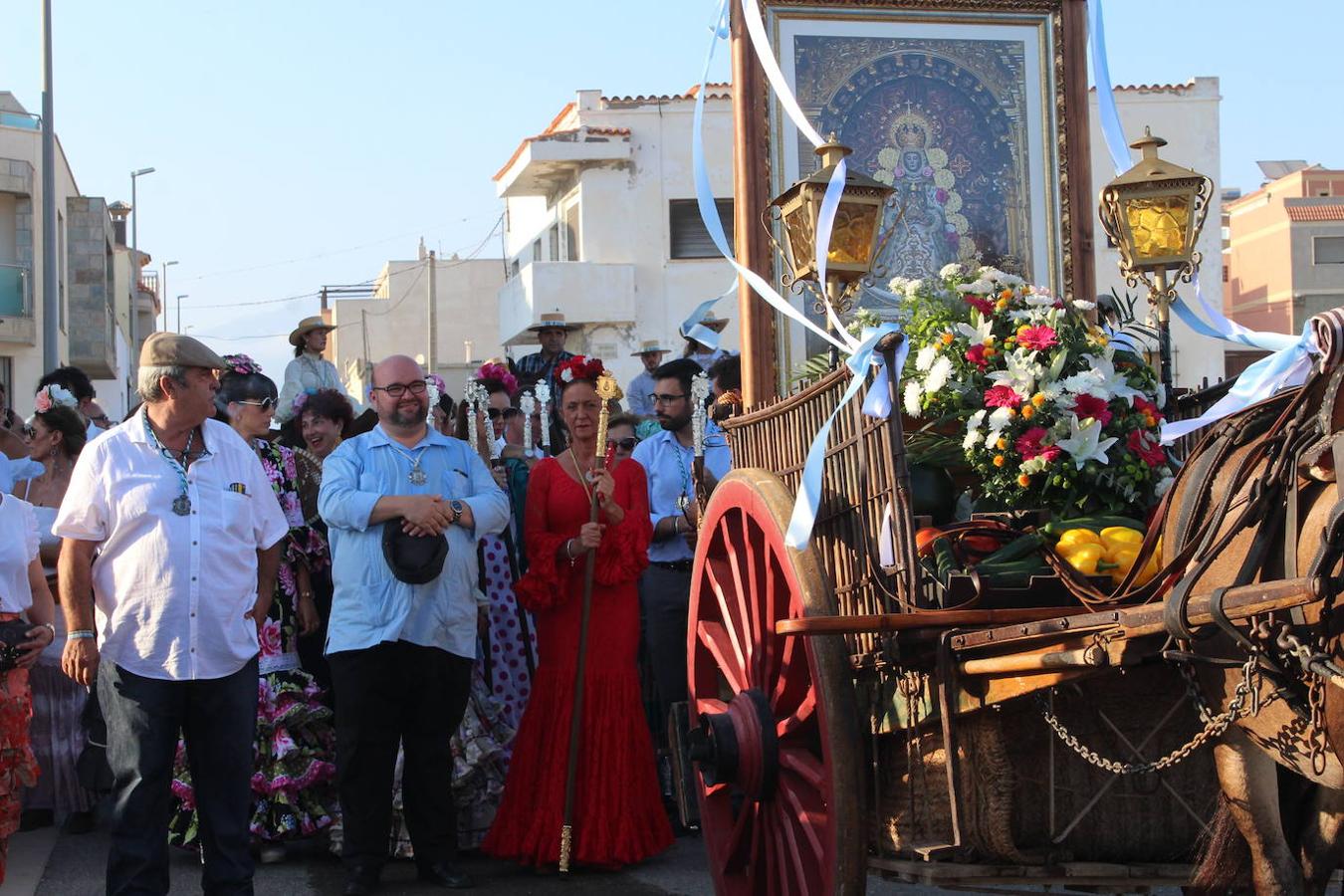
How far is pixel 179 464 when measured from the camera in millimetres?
5465

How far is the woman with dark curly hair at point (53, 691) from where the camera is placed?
7.64 m

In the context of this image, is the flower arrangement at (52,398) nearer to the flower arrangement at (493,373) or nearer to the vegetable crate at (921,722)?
the flower arrangement at (493,373)

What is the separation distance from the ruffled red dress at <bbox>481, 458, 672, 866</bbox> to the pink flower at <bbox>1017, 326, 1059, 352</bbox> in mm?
2650

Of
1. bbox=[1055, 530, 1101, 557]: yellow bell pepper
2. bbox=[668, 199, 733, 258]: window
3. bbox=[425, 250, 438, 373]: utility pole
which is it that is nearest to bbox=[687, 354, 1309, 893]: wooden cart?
bbox=[1055, 530, 1101, 557]: yellow bell pepper

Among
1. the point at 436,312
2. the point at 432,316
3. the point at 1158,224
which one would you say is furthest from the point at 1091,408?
the point at 436,312

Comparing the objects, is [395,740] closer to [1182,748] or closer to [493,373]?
[493,373]

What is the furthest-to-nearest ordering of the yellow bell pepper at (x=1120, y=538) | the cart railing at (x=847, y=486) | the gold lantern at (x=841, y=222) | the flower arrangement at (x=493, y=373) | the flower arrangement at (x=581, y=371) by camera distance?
the flower arrangement at (x=493, y=373) < the flower arrangement at (x=581, y=371) < the gold lantern at (x=841, y=222) < the cart railing at (x=847, y=486) < the yellow bell pepper at (x=1120, y=538)

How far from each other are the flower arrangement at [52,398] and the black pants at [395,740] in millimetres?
2744

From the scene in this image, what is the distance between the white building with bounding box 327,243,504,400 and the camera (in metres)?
46.2

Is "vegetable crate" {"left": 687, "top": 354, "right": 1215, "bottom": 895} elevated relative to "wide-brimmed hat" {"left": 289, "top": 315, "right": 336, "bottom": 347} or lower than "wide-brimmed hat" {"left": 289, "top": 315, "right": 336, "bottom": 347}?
lower

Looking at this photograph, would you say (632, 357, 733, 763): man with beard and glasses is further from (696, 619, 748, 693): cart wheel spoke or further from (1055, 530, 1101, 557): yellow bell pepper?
(1055, 530, 1101, 557): yellow bell pepper

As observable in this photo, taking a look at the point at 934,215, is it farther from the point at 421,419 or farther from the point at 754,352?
the point at 421,419

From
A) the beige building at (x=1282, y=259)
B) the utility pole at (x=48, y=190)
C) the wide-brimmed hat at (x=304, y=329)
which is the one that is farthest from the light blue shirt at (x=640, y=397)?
the beige building at (x=1282, y=259)

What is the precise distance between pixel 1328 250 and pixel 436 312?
23.6 meters
